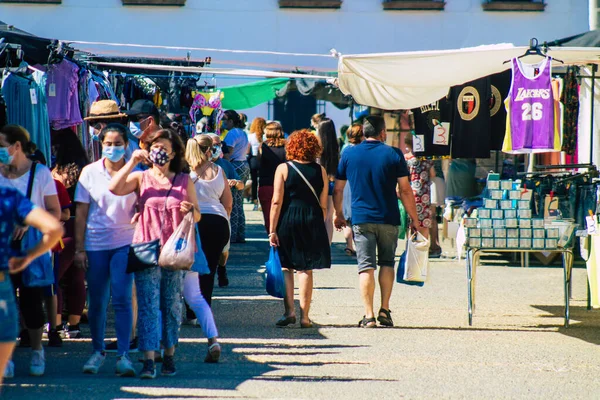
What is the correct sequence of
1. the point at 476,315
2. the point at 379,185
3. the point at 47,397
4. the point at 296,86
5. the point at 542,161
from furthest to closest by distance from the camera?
the point at 296,86 → the point at 542,161 → the point at 476,315 → the point at 379,185 → the point at 47,397

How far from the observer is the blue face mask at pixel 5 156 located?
23.0ft

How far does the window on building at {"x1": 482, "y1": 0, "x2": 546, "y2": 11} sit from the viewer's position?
2492 centimetres

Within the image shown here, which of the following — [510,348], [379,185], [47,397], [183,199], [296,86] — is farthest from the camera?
[296,86]

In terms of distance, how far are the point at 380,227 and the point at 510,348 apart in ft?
5.66

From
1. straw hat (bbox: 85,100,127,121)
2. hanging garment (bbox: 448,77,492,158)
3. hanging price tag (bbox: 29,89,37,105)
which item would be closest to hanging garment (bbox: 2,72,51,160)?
hanging price tag (bbox: 29,89,37,105)

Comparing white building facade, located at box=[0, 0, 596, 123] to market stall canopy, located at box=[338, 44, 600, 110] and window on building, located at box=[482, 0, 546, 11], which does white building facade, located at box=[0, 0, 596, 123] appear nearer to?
window on building, located at box=[482, 0, 546, 11]

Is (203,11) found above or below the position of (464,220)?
above

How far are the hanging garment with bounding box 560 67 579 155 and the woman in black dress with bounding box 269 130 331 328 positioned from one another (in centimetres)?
310

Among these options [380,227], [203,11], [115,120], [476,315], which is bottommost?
[476,315]

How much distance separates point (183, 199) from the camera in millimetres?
7328

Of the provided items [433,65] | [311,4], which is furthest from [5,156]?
[311,4]

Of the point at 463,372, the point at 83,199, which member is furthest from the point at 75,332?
the point at 463,372

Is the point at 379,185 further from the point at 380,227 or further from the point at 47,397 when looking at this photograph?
the point at 47,397

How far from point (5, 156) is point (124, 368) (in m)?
1.64
